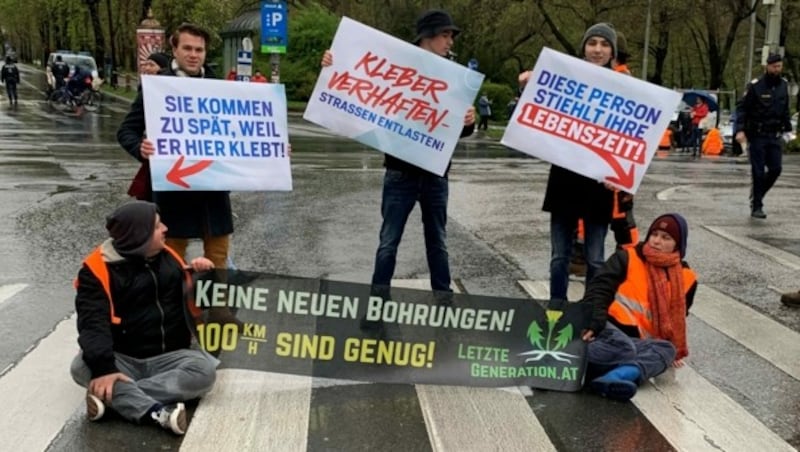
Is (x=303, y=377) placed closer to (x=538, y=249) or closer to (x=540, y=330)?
(x=540, y=330)

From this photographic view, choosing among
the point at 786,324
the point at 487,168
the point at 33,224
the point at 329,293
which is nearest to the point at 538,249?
the point at 786,324

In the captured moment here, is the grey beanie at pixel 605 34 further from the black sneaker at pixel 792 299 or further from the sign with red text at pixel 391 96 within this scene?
the black sneaker at pixel 792 299

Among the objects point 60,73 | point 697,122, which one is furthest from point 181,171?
point 60,73

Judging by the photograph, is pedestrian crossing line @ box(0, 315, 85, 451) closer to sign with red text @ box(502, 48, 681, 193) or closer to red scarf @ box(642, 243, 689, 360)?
sign with red text @ box(502, 48, 681, 193)

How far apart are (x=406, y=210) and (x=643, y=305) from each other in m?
1.58

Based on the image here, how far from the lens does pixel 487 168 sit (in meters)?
16.3

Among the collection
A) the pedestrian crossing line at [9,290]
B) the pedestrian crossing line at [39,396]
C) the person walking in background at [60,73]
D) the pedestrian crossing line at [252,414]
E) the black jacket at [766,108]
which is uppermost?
the black jacket at [766,108]

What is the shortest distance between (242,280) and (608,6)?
33.9 m

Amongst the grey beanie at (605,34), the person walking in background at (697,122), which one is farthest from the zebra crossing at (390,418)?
the person walking in background at (697,122)

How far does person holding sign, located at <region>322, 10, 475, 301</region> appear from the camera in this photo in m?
5.37

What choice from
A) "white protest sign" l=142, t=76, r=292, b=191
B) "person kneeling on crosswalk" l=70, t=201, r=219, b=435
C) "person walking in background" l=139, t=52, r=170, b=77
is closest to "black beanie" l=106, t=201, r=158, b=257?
"person kneeling on crosswalk" l=70, t=201, r=219, b=435

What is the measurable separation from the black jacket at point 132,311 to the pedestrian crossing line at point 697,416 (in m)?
2.46

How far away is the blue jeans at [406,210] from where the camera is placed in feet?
18.1

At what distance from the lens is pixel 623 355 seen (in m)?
4.77
